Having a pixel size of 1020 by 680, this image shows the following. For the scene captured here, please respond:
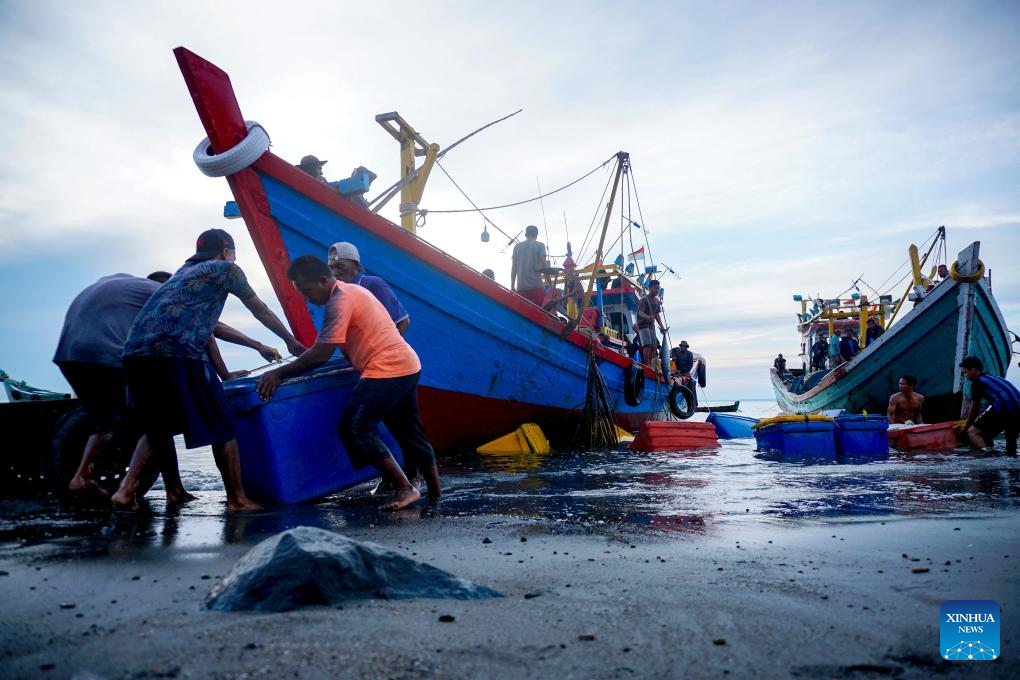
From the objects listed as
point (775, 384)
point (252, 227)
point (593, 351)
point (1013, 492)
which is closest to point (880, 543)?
point (1013, 492)

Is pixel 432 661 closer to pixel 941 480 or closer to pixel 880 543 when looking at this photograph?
pixel 880 543

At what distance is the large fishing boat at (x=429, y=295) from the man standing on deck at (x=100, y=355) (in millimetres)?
1955

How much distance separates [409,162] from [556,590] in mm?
8493

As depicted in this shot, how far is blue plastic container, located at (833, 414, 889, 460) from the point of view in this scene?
862 centimetres

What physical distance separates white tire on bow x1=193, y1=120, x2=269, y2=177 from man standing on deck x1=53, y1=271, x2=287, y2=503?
1.81 metres

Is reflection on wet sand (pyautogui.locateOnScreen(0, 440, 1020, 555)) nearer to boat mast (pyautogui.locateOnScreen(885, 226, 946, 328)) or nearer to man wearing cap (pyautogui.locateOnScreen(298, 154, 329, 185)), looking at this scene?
man wearing cap (pyautogui.locateOnScreen(298, 154, 329, 185))

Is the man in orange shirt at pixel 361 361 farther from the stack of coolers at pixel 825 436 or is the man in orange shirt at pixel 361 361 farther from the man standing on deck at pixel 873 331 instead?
the man standing on deck at pixel 873 331

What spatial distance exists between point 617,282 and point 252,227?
1118 cm

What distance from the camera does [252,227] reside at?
6.45 metres

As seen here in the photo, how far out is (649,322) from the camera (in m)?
14.4

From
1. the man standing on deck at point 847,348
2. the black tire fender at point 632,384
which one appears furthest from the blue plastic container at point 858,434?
the man standing on deck at point 847,348

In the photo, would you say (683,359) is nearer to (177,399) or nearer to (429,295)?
(429,295)

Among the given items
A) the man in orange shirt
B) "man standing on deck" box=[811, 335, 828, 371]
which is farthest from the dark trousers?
"man standing on deck" box=[811, 335, 828, 371]

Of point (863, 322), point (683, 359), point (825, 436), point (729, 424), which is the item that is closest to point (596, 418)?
point (825, 436)
